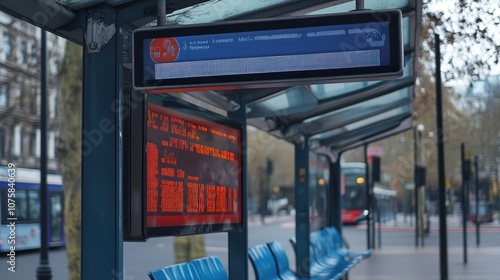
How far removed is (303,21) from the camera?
201 inches

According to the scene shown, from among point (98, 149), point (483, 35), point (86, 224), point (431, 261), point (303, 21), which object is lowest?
point (431, 261)

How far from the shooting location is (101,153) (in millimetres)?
5730

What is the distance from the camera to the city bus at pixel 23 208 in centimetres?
2732

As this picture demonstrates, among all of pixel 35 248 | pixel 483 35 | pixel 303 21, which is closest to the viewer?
pixel 303 21

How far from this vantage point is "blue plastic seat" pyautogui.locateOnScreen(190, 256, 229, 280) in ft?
24.1

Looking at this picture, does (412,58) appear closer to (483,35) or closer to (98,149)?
(483,35)

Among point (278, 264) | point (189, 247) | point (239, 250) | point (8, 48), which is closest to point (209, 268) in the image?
point (239, 250)

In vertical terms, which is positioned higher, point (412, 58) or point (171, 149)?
point (412, 58)

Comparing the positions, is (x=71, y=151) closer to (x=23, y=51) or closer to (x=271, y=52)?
(x=23, y=51)

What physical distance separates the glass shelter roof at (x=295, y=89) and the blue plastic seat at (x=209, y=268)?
144 centimetres

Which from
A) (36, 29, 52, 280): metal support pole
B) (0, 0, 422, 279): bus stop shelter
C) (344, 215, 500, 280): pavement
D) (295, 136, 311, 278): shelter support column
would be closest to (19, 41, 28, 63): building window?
(36, 29, 52, 280): metal support pole

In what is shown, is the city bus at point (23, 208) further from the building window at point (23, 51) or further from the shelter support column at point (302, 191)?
the shelter support column at point (302, 191)

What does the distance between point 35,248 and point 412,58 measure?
24.0 meters

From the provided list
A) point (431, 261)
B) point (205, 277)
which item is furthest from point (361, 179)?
point (205, 277)
